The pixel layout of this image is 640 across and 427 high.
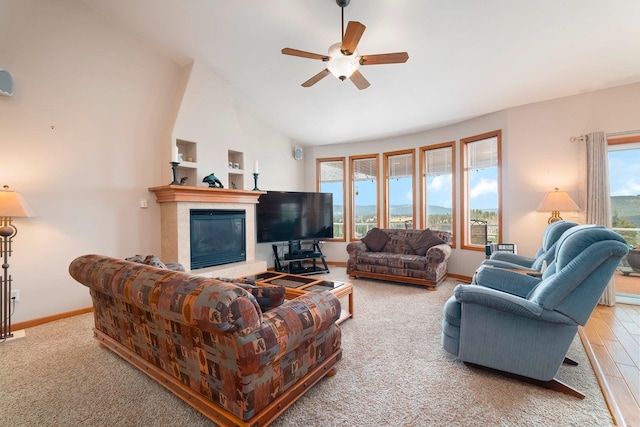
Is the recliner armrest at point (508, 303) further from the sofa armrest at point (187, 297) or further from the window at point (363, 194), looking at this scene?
the window at point (363, 194)

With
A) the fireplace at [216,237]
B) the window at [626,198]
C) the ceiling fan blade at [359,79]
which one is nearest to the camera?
the ceiling fan blade at [359,79]

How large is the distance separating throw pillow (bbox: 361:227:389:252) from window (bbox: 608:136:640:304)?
10.2 ft

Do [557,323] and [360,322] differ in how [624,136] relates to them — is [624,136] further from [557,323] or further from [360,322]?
[360,322]

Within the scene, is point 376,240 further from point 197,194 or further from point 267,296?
point 267,296

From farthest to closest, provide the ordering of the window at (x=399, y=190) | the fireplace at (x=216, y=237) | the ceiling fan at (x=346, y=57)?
the window at (x=399, y=190) → the fireplace at (x=216, y=237) → the ceiling fan at (x=346, y=57)

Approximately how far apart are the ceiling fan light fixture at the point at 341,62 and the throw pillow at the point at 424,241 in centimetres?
319

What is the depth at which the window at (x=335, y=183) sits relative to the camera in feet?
21.1

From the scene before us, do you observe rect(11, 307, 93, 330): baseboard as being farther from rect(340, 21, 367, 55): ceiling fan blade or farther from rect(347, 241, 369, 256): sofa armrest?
rect(340, 21, 367, 55): ceiling fan blade

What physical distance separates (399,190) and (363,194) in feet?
2.62

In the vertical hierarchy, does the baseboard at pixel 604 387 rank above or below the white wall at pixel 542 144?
below

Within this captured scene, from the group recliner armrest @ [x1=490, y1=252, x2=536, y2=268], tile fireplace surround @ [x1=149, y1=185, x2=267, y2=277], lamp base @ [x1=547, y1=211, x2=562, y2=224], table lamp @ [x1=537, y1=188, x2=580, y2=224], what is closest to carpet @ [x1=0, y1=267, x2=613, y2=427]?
recliner armrest @ [x1=490, y1=252, x2=536, y2=268]

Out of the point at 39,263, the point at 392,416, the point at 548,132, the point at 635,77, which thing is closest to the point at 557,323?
the point at 392,416

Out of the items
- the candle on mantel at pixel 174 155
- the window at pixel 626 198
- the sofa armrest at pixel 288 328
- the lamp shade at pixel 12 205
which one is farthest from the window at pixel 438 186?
the lamp shade at pixel 12 205

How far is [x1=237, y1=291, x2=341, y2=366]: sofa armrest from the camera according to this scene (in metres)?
1.36
